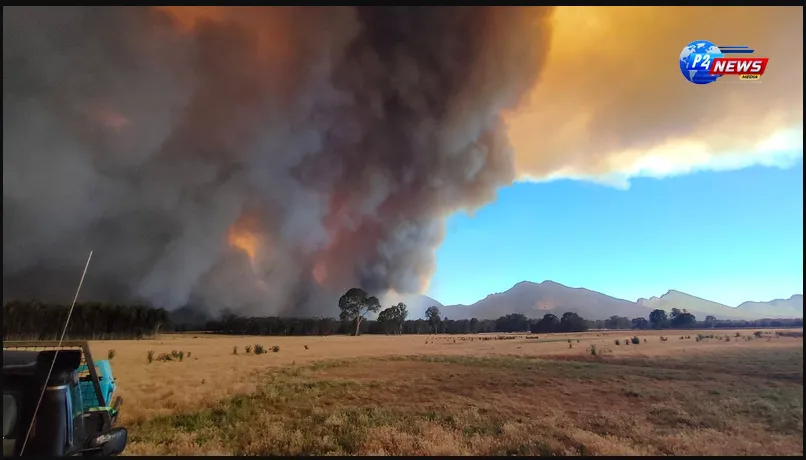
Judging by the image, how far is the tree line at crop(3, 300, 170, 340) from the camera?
12.8 m

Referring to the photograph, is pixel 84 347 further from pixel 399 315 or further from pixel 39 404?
pixel 399 315

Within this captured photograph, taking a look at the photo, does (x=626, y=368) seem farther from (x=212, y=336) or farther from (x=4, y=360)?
(x=212, y=336)

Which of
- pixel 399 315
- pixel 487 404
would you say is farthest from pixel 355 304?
pixel 487 404

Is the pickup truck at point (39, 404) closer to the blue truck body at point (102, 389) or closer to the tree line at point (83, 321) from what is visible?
the blue truck body at point (102, 389)

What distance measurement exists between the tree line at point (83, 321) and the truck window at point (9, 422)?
22.5ft

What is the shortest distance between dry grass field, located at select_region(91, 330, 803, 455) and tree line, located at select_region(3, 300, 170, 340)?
2591 mm

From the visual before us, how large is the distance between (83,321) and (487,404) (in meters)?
19.2

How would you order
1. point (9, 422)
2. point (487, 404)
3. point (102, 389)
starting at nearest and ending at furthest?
1. point (9, 422)
2. point (102, 389)
3. point (487, 404)

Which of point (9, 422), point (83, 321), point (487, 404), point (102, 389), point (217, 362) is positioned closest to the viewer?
point (9, 422)

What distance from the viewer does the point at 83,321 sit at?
1886cm

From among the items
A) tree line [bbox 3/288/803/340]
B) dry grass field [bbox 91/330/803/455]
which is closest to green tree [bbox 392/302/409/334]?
tree line [bbox 3/288/803/340]

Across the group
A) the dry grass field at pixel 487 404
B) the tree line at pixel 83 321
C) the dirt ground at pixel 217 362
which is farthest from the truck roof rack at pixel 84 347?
the tree line at pixel 83 321

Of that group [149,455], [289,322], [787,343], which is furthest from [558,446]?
[289,322]

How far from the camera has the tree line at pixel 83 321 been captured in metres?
12.8
